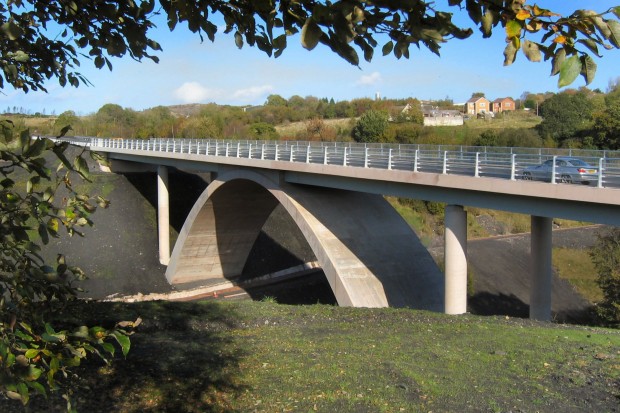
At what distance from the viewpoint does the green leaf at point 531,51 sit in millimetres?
2152

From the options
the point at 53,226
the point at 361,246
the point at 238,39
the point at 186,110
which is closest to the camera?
the point at 53,226

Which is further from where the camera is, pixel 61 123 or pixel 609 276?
pixel 609 276

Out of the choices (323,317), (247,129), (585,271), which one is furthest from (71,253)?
(247,129)

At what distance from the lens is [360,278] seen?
1891 cm

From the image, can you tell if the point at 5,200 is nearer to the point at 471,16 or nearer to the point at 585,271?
the point at 471,16

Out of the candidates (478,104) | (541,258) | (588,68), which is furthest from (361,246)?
(478,104)

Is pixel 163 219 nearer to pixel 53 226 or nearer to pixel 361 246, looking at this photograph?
pixel 361 246

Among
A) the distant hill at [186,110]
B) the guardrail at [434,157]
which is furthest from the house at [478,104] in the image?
the guardrail at [434,157]

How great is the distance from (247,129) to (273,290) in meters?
40.6

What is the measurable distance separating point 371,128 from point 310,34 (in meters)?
56.0

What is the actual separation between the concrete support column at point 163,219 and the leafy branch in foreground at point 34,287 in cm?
3462

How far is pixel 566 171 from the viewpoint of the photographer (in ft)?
40.9

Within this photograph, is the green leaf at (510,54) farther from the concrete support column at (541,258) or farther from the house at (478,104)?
the house at (478,104)

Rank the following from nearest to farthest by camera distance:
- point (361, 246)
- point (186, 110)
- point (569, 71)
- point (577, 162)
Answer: point (569, 71) < point (577, 162) < point (361, 246) < point (186, 110)
